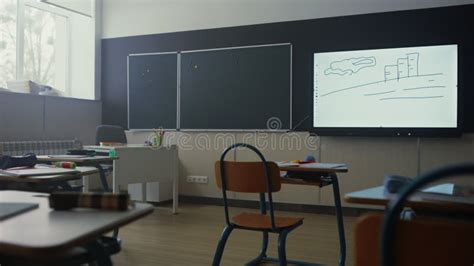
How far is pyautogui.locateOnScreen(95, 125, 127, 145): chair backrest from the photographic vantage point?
5008mm

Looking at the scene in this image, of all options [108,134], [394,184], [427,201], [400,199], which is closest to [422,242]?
[400,199]

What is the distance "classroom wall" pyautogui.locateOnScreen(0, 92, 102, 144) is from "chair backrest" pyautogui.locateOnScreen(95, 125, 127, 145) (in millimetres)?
940

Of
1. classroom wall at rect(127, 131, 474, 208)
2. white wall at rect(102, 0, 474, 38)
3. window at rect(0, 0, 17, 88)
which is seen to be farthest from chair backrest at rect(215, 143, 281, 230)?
window at rect(0, 0, 17, 88)

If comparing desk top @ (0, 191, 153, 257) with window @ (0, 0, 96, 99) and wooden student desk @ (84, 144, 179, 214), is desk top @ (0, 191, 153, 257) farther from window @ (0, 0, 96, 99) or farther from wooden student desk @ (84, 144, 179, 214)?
window @ (0, 0, 96, 99)

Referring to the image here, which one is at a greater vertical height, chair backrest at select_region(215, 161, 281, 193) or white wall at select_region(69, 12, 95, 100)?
white wall at select_region(69, 12, 95, 100)

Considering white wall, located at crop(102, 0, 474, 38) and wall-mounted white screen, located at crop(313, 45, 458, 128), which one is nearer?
wall-mounted white screen, located at crop(313, 45, 458, 128)

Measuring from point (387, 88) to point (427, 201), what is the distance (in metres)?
3.54

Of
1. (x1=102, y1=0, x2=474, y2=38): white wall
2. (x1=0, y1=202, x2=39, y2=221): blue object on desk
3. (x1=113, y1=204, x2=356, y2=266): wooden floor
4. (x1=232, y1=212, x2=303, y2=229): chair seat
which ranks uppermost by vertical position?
(x1=102, y1=0, x2=474, y2=38): white wall

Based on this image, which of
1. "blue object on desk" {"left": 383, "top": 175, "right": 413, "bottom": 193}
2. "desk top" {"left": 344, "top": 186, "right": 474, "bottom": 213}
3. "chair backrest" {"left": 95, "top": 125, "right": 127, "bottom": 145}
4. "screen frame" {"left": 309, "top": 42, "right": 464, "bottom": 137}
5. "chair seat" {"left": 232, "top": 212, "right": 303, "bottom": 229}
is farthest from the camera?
"chair backrest" {"left": 95, "top": 125, "right": 127, "bottom": 145}

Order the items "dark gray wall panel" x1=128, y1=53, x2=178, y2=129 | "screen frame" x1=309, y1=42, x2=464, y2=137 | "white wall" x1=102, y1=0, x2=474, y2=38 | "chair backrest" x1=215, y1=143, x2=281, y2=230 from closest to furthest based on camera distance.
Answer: "chair backrest" x1=215, y1=143, x2=281, y2=230
"screen frame" x1=309, y1=42, x2=464, y2=137
"white wall" x1=102, y1=0, x2=474, y2=38
"dark gray wall panel" x1=128, y1=53, x2=178, y2=129

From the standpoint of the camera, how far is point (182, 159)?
5.83m

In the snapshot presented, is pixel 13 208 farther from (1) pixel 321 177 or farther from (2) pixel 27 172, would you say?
(1) pixel 321 177

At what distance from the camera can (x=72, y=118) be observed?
5.92m

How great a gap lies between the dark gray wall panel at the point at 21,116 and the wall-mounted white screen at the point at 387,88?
3.41 m
